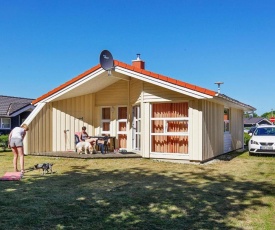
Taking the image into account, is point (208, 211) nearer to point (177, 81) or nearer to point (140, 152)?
point (177, 81)

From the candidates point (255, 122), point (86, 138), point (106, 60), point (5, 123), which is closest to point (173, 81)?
point (106, 60)

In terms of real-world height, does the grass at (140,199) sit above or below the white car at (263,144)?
below

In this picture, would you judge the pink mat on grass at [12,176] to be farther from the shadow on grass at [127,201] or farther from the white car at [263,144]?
the white car at [263,144]

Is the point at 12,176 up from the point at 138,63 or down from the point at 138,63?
down

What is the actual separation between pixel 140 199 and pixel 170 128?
23.4ft

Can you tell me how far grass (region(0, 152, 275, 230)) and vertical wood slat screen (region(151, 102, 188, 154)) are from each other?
7.52 ft

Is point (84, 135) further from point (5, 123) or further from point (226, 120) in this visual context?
point (5, 123)

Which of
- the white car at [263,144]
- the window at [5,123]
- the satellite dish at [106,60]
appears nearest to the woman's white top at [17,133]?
the satellite dish at [106,60]

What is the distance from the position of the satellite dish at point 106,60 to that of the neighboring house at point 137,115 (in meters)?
0.24

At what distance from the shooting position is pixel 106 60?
1347cm

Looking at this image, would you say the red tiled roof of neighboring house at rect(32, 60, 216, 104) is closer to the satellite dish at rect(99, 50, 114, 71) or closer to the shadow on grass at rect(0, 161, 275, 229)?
the satellite dish at rect(99, 50, 114, 71)

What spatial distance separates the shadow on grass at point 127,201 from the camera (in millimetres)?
5133

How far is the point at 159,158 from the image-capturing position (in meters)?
13.5

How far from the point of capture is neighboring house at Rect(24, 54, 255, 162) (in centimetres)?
1266
